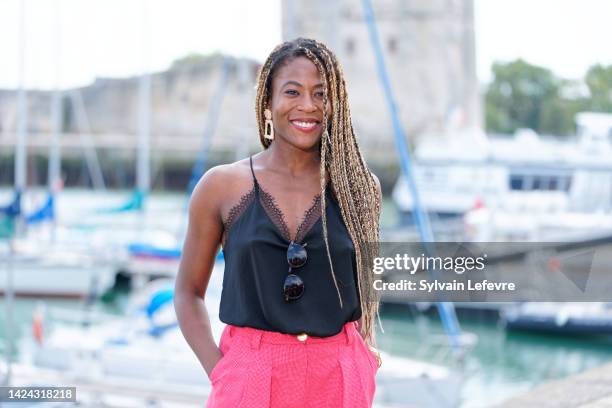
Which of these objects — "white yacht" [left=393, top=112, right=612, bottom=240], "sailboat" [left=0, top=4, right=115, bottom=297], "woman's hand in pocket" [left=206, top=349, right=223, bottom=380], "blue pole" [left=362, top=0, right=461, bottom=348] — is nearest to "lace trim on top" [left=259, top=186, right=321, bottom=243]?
"woman's hand in pocket" [left=206, top=349, right=223, bottom=380]

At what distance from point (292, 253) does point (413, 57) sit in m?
35.2

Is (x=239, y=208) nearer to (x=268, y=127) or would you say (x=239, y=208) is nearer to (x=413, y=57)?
→ (x=268, y=127)

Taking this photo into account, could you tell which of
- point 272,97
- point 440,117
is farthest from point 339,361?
point 440,117

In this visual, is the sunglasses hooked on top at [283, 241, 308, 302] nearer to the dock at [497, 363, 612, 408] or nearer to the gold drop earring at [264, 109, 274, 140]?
the gold drop earring at [264, 109, 274, 140]

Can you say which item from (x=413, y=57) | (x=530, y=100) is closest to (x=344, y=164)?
(x=413, y=57)

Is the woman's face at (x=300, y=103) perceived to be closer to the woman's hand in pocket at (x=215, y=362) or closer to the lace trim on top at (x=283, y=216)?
the lace trim on top at (x=283, y=216)

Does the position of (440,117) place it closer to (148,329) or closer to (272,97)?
(148,329)

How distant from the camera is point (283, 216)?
6.09ft

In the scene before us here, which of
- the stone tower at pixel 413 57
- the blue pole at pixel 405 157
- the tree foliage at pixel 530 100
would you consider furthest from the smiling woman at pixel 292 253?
the tree foliage at pixel 530 100

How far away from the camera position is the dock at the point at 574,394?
9.40ft

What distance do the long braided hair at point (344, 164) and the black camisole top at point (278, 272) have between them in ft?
0.13

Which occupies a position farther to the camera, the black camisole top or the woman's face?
the woman's face

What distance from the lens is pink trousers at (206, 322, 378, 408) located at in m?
1.79

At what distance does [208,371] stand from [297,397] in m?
0.20
